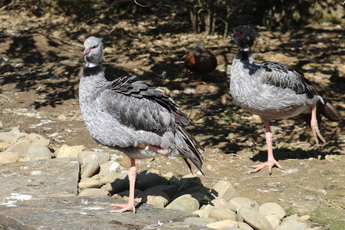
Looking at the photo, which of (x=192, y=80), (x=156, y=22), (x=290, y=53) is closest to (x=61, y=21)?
(x=156, y=22)

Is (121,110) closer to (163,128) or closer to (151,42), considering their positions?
(163,128)

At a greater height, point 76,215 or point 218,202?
point 76,215

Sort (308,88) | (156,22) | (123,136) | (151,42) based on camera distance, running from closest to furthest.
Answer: (123,136), (308,88), (151,42), (156,22)

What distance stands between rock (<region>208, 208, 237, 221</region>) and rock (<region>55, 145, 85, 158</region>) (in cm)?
263

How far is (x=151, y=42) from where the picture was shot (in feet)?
42.5

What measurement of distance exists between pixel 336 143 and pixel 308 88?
1.36 m

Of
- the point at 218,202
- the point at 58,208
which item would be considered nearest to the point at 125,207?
the point at 58,208

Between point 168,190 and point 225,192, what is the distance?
2.16ft

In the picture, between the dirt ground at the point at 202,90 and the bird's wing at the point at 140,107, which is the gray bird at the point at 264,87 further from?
the bird's wing at the point at 140,107

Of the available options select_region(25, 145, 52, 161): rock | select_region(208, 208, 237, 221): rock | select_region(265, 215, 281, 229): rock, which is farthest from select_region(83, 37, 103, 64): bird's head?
select_region(265, 215, 281, 229): rock

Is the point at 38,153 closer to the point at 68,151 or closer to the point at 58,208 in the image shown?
the point at 68,151

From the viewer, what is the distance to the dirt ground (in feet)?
20.4

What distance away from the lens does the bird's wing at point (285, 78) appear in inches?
261

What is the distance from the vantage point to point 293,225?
4797 millimetres
